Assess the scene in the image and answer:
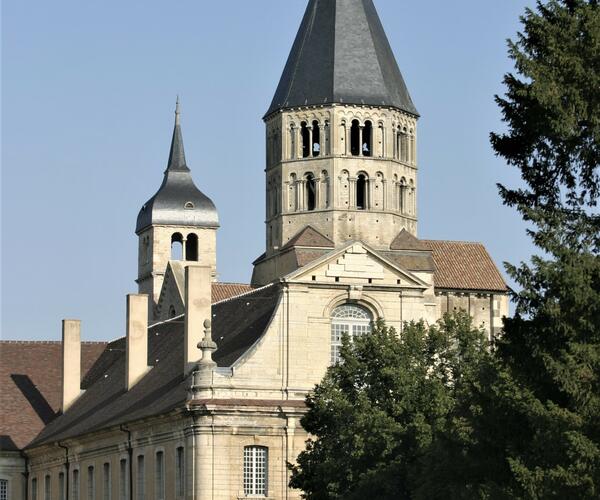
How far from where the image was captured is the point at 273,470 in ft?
266

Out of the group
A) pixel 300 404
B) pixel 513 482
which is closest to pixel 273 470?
pixel 300 404

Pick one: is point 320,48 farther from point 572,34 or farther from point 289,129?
point 572,34

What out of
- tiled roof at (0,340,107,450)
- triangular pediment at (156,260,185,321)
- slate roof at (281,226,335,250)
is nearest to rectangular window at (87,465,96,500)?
tiled roof at (0,340,107,450)

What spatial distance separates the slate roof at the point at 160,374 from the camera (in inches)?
3300

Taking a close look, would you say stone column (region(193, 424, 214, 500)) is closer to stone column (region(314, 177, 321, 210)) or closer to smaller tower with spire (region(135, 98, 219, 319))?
stone column (region(314, 177, 321, 210))

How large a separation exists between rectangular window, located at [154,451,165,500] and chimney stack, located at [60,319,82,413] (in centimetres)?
1565

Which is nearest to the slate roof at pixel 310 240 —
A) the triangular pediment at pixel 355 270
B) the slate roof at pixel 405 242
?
the slate roof at pixel 405 242

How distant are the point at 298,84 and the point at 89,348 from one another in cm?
1496

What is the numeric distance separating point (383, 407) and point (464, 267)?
165 feet

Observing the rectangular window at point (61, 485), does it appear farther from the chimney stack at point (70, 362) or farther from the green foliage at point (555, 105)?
the green foliage at point (555, 105)

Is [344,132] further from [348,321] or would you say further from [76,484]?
[348,321]

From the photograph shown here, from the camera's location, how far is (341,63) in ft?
349

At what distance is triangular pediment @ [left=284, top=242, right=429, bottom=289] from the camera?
275ft

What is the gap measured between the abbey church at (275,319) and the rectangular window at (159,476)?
7 centimetres
